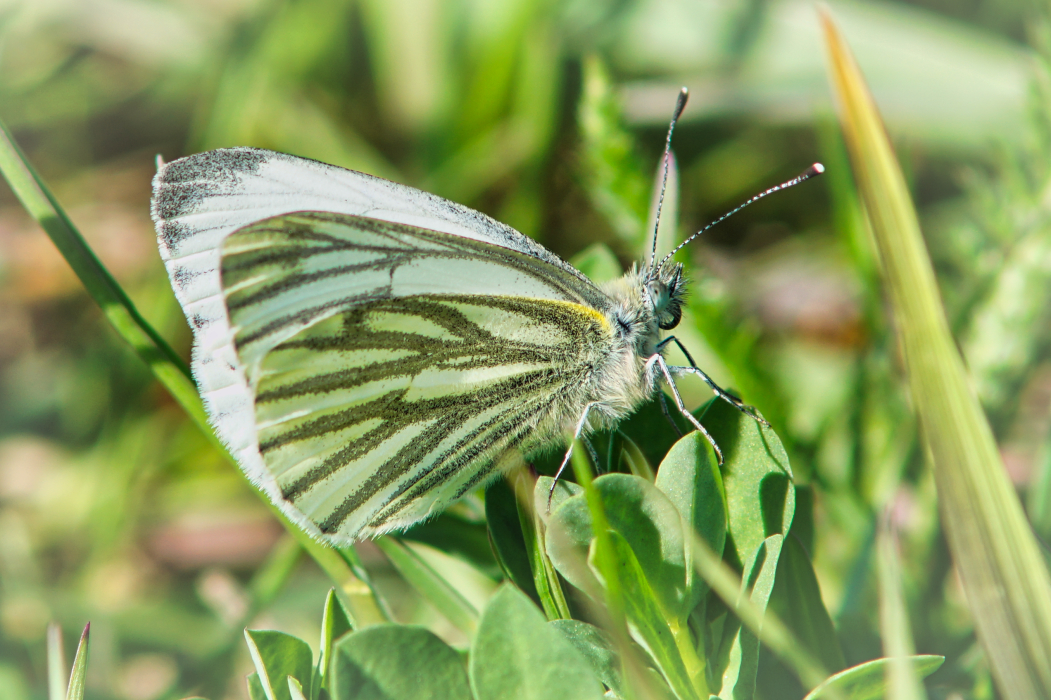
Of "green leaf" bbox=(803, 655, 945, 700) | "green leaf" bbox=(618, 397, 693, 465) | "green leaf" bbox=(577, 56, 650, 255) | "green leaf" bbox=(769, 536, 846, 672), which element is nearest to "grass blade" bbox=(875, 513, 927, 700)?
"green leaf" bbox=(803, 655, 945, 700)

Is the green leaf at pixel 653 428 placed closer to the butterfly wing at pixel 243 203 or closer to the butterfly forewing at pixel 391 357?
the butterfly forewing at pixel 391 357

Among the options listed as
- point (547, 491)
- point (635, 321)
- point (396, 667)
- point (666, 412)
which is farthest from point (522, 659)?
point (635, 321)

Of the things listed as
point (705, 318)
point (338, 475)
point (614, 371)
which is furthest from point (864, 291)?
point (338, 475)

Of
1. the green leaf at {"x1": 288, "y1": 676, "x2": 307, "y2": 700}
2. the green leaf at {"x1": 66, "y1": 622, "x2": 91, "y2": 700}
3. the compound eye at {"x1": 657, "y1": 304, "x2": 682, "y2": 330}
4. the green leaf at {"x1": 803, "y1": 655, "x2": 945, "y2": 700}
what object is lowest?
the green leaf at {"x1": 803, "y1": 655, "x2": 945, "y2": 700}

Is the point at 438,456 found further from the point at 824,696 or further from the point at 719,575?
the point at 824,696

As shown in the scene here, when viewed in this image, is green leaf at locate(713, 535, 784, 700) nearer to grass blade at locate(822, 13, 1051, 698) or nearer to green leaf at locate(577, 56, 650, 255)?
grass blade at locate(822, 13, 1051, 698)

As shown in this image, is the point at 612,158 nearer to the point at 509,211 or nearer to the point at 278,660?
the point at 509,211
